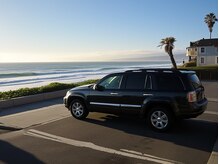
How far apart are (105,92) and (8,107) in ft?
17.1

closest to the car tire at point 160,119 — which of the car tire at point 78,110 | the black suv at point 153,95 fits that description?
the black suv at point 153,95

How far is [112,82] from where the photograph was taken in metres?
9.80

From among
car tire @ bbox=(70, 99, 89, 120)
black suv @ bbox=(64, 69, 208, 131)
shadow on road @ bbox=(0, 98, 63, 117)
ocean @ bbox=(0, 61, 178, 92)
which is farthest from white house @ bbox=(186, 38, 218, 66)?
black suv @ bbox=(64, 69, 208, 131)

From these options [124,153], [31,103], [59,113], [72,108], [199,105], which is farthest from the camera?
[31,103]

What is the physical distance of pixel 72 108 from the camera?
1066 cm

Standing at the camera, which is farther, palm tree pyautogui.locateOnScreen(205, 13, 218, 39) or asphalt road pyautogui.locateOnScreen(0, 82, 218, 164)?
palm tree pyautogui.locateOnScreen(205, 13, 218, 39)

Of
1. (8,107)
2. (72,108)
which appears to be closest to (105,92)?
(72,108)

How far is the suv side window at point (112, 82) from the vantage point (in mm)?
9648

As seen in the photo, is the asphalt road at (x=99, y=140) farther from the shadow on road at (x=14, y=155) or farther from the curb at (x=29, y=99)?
the curb at (x=29, y=99)

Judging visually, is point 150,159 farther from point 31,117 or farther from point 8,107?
point 8,107

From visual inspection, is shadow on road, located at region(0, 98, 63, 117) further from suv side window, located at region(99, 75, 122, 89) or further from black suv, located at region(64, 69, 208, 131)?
suv side window, located at region(99, 75, 122, 89)

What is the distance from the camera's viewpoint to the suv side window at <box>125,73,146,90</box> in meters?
9.17

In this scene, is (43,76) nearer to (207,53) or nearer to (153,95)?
(207,53)

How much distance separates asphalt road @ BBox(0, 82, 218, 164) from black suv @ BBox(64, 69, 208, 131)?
19.8 inches
